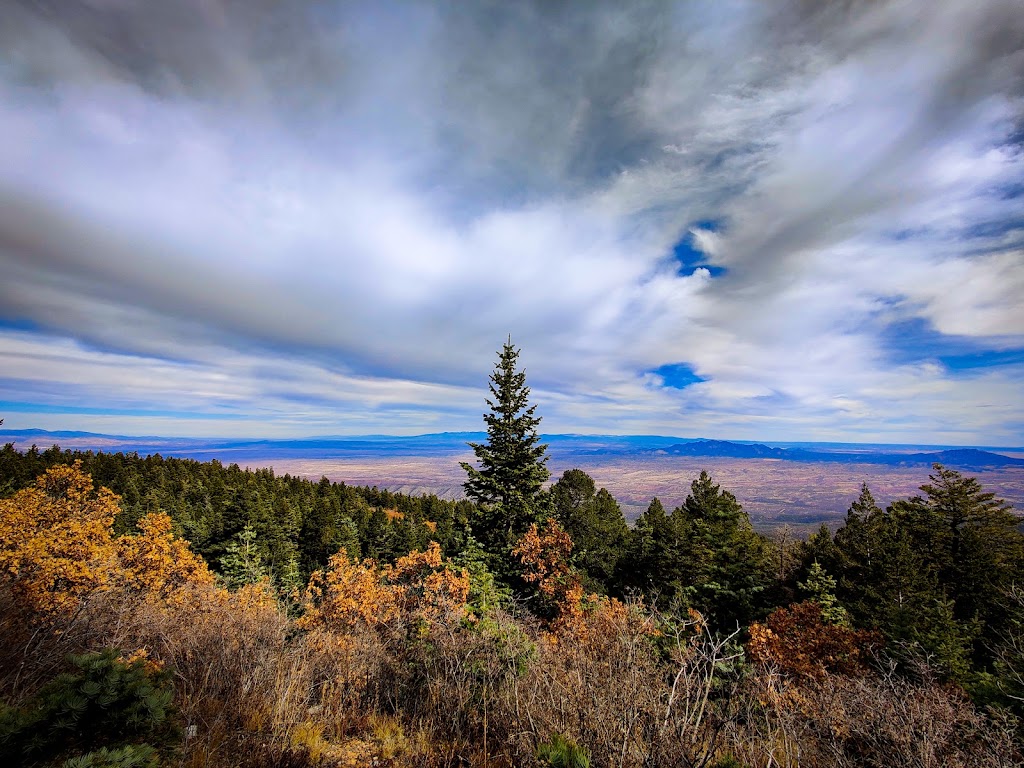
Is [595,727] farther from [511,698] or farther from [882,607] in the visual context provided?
[882,607]

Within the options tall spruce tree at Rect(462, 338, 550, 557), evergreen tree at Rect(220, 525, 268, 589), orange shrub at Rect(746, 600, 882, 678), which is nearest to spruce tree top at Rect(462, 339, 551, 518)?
tall spruce tree at Rect(462, 338, 550, 557)

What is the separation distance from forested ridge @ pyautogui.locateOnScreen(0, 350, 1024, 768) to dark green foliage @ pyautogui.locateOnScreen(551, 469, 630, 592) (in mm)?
10160

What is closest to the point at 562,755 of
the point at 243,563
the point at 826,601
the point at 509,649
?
the point at 509,649

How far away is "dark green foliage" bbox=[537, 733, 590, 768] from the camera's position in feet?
13.3

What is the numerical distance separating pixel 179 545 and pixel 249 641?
17.0m

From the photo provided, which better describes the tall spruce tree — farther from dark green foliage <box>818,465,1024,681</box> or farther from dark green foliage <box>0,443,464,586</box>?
dark green foliage <box>818,465,1024,681</box>

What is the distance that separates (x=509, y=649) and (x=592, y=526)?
45.4 metres

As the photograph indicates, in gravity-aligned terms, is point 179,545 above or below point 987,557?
above

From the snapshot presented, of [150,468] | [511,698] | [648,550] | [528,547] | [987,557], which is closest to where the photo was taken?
[511,698]

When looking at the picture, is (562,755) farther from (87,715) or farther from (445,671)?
(87,715)

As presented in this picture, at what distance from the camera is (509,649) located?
730 centimetres

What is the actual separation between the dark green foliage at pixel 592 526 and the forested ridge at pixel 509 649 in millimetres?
10160

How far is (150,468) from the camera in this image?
77.9m

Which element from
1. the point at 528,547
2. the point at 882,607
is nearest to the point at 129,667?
the point at 528,547
